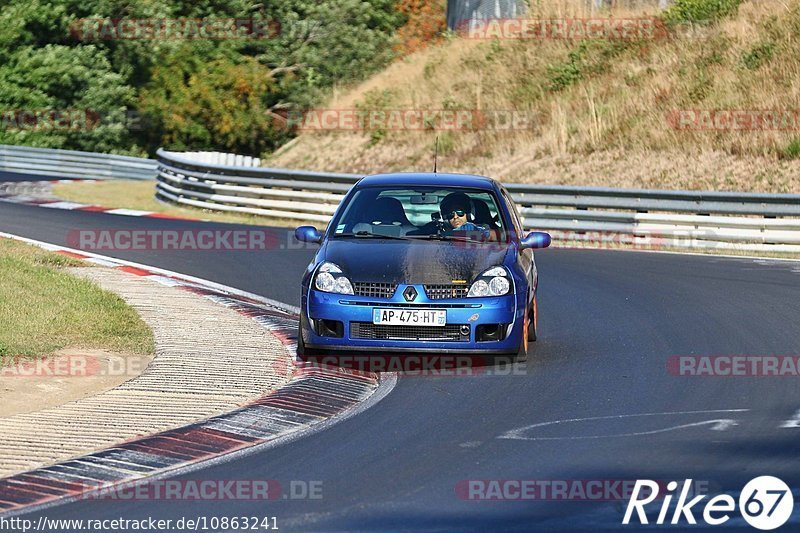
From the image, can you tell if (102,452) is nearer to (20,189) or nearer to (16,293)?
(16,293)

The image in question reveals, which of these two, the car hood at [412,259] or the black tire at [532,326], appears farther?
the black tire at [532,326]

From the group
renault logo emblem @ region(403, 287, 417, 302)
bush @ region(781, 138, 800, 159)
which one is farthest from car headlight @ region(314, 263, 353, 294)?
bush @ region(781, 138, 800, 159)

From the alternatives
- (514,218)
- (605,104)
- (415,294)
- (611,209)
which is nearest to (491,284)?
(415,294)

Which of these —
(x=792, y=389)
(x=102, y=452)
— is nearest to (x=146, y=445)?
(x=102, y=452)

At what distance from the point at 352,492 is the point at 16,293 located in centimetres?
780

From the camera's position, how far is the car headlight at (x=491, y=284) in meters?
11.0

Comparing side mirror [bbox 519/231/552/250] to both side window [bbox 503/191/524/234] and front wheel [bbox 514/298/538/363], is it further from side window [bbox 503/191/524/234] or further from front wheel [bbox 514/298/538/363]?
front wheel [bbox 514/298/538/363]

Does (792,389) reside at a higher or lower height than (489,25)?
lower

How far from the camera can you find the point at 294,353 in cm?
1185

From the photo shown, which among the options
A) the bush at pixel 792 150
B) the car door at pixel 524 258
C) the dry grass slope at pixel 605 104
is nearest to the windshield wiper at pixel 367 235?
the car door at pixel 524 258

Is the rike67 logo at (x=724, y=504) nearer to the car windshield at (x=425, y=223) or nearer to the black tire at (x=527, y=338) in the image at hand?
the black tire at (x=527, y=338)

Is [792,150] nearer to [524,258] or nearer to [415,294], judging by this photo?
[524,258]

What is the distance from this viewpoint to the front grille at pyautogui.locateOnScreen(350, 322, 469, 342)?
10.9 meters

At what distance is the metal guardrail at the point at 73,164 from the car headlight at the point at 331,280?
95.8ft
